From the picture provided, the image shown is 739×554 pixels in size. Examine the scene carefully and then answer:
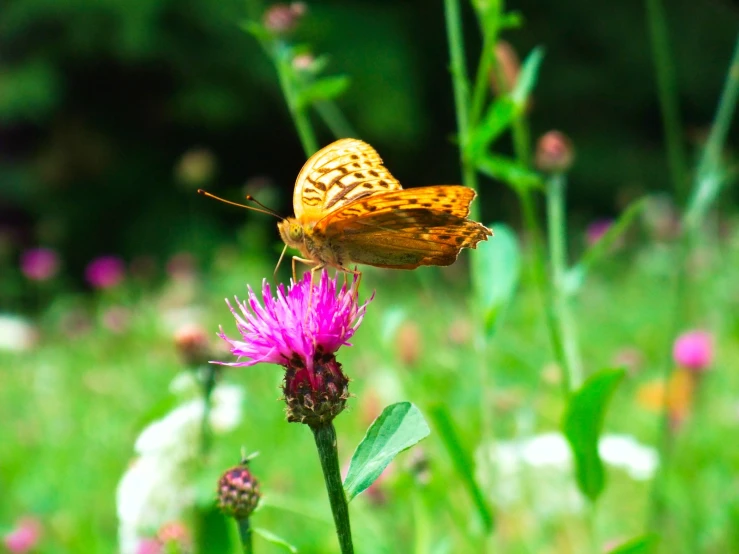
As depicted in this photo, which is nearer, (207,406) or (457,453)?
(457,453)

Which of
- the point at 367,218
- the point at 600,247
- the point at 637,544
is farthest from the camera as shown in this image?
the point at 600,247

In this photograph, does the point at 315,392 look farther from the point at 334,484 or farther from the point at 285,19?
the point at 285,19

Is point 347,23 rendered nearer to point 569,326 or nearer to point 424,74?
point 424,74

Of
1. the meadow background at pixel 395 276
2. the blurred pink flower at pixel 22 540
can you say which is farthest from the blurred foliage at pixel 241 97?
the blurred pink flower at pixel 22 540

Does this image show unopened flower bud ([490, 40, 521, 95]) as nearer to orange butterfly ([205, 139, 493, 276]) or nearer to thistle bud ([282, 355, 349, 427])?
orange butterfly ([205, 139, 493, 276])

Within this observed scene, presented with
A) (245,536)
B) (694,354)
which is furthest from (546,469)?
(245,536)

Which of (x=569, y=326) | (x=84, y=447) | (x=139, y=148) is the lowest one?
(x=569, y=326)

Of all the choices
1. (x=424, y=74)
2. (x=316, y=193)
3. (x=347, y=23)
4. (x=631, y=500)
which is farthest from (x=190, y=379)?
(x=424, y=74)
